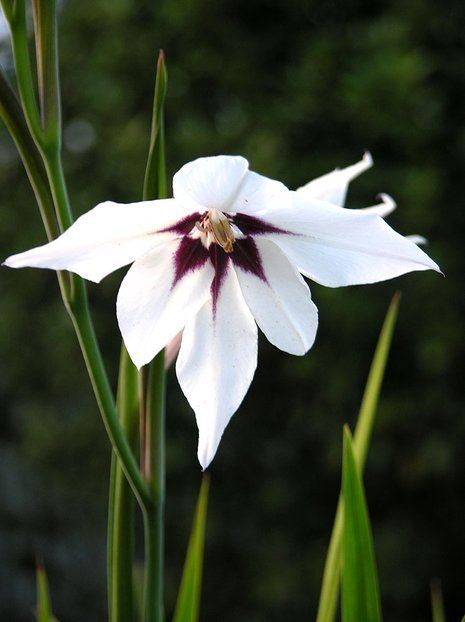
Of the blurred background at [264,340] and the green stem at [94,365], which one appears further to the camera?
the blurred background at [264,340]

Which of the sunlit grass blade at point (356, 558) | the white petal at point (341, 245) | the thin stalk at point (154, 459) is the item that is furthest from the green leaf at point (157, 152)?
the sunlit grass blade at point (356, 558)

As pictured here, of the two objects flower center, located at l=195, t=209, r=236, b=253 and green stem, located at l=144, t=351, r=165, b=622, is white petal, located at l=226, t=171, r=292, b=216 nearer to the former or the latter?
flower center, located at l=195, t=209, r=236, b=253

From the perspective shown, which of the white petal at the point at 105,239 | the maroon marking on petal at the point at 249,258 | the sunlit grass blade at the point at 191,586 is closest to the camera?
the white petal at the point at 105,239

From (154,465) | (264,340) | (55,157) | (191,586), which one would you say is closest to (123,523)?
(154,465)

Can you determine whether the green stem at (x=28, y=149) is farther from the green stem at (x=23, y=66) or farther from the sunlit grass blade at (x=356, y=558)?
the sunlit grass blade at (x=356, y=558)

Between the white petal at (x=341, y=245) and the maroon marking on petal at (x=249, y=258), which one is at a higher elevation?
the maroon marking on petal at (x=249, y=258)

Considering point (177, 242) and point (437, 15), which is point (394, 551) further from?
point (177, 242)
